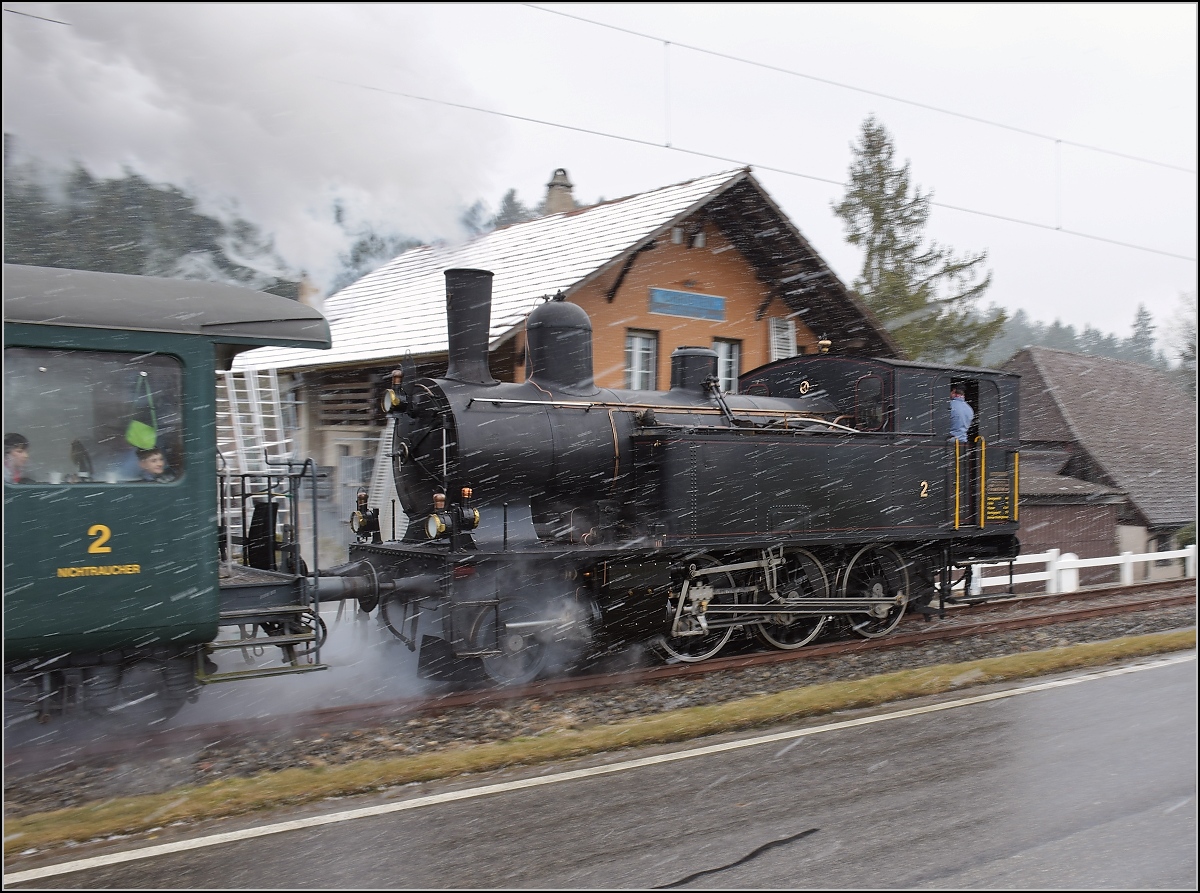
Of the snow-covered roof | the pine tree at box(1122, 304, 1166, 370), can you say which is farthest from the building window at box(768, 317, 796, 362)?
the pine tree at box(1122, 304, 1166, 370)

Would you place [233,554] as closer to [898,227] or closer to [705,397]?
[705,397]

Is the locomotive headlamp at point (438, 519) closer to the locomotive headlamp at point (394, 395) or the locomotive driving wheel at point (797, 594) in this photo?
the locomotive headlamp at point (394, 395)

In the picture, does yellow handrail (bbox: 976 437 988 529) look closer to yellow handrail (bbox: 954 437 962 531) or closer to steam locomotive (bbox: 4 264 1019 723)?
steam locomotive (bbox: 4 264 1019 723)

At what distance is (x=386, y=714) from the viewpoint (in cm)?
639

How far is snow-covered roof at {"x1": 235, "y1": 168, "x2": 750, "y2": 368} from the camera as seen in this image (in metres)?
11.5

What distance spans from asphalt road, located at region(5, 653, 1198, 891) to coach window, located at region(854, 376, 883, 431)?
4.34 metres

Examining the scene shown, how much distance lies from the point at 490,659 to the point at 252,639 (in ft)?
6.71

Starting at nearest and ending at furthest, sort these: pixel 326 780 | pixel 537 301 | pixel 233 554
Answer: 1. pixel 326 780
2. pixel 233 554
3. pixel 537 301

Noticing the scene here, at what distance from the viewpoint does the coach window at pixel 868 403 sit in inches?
381

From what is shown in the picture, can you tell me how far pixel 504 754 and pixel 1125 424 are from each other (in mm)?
22402

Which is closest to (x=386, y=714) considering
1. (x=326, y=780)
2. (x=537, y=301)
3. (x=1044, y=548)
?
(x=326, y=780)

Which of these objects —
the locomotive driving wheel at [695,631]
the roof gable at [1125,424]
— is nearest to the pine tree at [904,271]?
the roof gable at [1125,424]

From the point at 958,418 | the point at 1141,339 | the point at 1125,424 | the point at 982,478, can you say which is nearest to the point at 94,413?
the point at 958,418

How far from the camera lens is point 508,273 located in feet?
42.8
